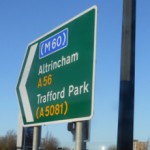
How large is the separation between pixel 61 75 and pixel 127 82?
2.52ft

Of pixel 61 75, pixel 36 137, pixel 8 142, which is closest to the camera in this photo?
pixel 61 75

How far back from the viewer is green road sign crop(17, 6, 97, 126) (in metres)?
5.05

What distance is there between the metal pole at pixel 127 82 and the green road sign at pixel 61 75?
68cm

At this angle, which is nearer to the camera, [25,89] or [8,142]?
[25,89]

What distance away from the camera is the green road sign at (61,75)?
5.05 metres

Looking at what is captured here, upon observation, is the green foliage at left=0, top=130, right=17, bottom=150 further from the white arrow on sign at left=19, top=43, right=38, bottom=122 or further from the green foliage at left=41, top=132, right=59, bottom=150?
the white arrow on sign at left=19, top=43, right=38, bottom=122

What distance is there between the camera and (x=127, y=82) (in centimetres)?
575

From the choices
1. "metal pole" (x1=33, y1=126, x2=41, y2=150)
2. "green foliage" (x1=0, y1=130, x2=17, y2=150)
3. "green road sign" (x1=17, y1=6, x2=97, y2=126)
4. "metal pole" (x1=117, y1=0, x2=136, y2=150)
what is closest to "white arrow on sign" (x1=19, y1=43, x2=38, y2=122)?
"green road sign" (x1=17, y1=6, x2=97, y2=126)

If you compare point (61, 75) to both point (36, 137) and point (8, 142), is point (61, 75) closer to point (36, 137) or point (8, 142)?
point (36, 137)

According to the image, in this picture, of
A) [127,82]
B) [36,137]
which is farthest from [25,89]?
[127,82]

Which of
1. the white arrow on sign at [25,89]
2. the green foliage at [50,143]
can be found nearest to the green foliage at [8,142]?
the green foliage at [50,143]

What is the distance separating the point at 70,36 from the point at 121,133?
4.06 feet

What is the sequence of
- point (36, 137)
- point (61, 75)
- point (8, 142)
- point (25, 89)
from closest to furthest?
point (61, 75)
point (36, 137)
point (25, 89)
point (8, 142)

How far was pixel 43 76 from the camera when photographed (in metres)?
6.26
